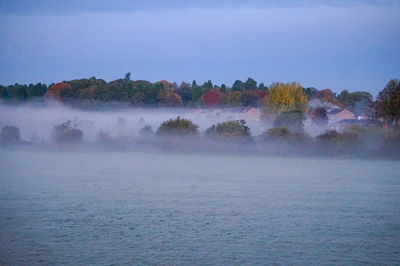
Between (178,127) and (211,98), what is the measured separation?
55.5 ft

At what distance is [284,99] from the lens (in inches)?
2210

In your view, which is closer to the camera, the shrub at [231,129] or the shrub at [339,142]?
the shrub at [339,142]

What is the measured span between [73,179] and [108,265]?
57.8ft

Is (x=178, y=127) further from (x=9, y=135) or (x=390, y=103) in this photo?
(x=9, y=135)

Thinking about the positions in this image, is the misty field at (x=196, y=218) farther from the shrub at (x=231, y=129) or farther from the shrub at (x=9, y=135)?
the shrub at (x=9, y=135)

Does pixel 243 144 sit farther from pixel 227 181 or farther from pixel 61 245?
pixel 61 245

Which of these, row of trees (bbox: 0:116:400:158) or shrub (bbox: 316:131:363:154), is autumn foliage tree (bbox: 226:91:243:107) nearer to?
row of trees (bbox: 0:116:400:158)

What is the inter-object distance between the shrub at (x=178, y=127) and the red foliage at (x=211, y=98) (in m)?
14.0

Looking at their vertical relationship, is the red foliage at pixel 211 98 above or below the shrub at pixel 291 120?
above

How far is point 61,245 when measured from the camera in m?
13.4

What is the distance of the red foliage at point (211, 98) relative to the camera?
62.7 metres

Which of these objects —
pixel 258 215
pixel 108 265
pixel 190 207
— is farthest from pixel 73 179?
pixel 108 265

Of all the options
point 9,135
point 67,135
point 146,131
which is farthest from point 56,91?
point 146,131

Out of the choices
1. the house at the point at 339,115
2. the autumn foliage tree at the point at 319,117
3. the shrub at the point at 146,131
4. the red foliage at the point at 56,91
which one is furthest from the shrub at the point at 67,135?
the house at the point at 339,115
